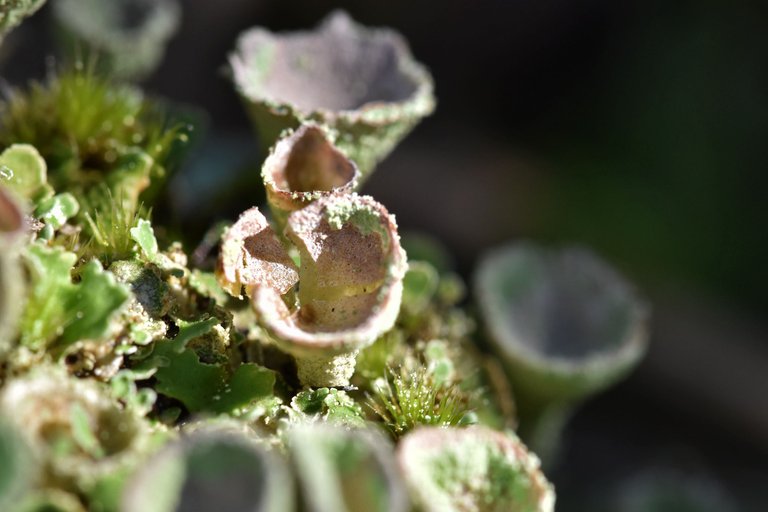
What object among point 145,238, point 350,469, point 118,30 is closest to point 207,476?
point 350,469

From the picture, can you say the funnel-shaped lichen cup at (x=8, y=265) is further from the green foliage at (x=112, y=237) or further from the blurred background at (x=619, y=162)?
the blurred background at (x=619, y=162)

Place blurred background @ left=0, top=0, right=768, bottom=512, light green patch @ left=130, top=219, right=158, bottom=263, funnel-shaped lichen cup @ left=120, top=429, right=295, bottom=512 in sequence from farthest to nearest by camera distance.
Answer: blurred background @ left=0, top=0, right=768, bottom=512 < light green patch @ left=130, top=219, right=158, bottom=263 < funnel-shaped lichen cup @ left=120, top=429, right=295, bottom=512

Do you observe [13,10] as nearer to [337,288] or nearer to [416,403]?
[337,288]

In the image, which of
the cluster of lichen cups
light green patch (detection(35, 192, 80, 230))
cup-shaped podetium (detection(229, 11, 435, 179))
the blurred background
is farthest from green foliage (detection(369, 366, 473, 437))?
the blurred background

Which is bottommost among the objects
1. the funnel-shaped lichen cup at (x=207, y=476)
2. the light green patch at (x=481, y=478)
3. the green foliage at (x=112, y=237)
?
the light green patch at (x=481, y=478)

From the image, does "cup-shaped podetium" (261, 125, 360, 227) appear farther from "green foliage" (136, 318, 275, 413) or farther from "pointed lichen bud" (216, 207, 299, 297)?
"green foliage" (136, 318, 275, 413)

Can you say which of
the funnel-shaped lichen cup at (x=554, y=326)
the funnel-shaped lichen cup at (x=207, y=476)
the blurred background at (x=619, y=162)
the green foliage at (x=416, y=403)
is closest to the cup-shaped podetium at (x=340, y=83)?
the green foliage at (x=416, y=403)

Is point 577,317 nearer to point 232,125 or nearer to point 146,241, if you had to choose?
point 146,241

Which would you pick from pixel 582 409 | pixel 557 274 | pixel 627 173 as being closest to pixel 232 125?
pixel 627 173
